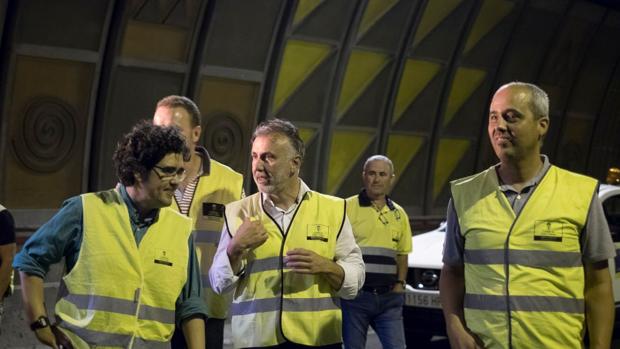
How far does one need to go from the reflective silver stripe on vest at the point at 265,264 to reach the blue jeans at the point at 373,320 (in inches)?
116

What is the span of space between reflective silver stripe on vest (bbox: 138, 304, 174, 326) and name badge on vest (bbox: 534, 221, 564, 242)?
4.90ft

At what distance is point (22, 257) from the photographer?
12.5ft

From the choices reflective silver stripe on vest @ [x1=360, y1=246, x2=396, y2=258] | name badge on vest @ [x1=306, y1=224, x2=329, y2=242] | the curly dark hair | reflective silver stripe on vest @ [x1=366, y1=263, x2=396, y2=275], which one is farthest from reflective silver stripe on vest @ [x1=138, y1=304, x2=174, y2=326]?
reflective silver stripe on vest @ [x1=360, y1=246, x2=396, y2=258]

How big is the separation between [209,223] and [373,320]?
8.55ft

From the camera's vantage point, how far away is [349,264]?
471 cm

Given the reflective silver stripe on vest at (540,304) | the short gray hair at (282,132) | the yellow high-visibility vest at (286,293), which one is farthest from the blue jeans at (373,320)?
the reflective silver stripe on vest at (540,304)

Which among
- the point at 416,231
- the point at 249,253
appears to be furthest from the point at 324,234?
the point at 416,231

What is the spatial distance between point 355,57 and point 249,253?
30.3 ft

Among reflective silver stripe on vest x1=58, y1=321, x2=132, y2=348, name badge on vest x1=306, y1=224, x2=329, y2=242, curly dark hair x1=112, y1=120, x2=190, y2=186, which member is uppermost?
curly dark hair x1=112, y1=120, x2=190, y2=186

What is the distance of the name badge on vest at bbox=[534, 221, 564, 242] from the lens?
395cm

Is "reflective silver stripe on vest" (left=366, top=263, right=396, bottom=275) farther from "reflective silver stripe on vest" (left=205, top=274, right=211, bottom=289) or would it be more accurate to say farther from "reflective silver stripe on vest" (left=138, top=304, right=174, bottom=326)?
"reflective silver stripe on vest" (left=138, top=304, right=174, bottom=326)

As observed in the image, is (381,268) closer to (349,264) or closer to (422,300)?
(422,300)

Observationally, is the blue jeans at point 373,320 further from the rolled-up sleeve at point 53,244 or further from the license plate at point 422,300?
the rolled-up sleeve at point 53,244

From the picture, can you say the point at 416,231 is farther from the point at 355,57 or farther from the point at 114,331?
the point at 114,331
